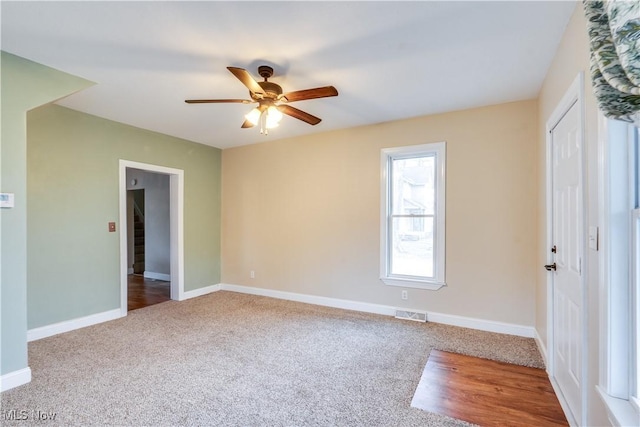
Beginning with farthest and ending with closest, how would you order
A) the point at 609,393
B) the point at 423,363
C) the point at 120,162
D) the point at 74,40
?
the point at 120,162 → the point at 423,363 → the point at 74,40 → the point at 609,393

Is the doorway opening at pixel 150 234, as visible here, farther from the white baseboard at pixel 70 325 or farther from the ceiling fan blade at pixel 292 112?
the ceiling fan blade at pixel 292 112

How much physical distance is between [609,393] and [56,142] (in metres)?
4.87

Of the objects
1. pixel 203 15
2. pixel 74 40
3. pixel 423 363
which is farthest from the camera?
pixel 423 363

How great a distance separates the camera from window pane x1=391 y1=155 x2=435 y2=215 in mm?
3750

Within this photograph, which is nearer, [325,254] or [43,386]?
[43,386]

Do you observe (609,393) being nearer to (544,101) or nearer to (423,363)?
(423,363)

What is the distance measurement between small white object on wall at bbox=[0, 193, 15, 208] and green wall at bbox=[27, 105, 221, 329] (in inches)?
43.9

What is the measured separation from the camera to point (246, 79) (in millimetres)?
2146

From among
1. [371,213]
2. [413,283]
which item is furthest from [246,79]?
[413,283]

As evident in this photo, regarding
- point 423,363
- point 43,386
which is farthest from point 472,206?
point 43,386

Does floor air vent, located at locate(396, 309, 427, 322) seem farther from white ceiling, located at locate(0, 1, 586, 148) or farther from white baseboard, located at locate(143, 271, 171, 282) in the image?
white baseboard, located at locate(143, 271, 171, 282)

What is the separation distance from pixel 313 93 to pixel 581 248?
2006mm

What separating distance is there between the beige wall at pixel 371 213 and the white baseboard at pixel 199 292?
0.81 feet

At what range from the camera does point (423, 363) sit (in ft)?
8.65
